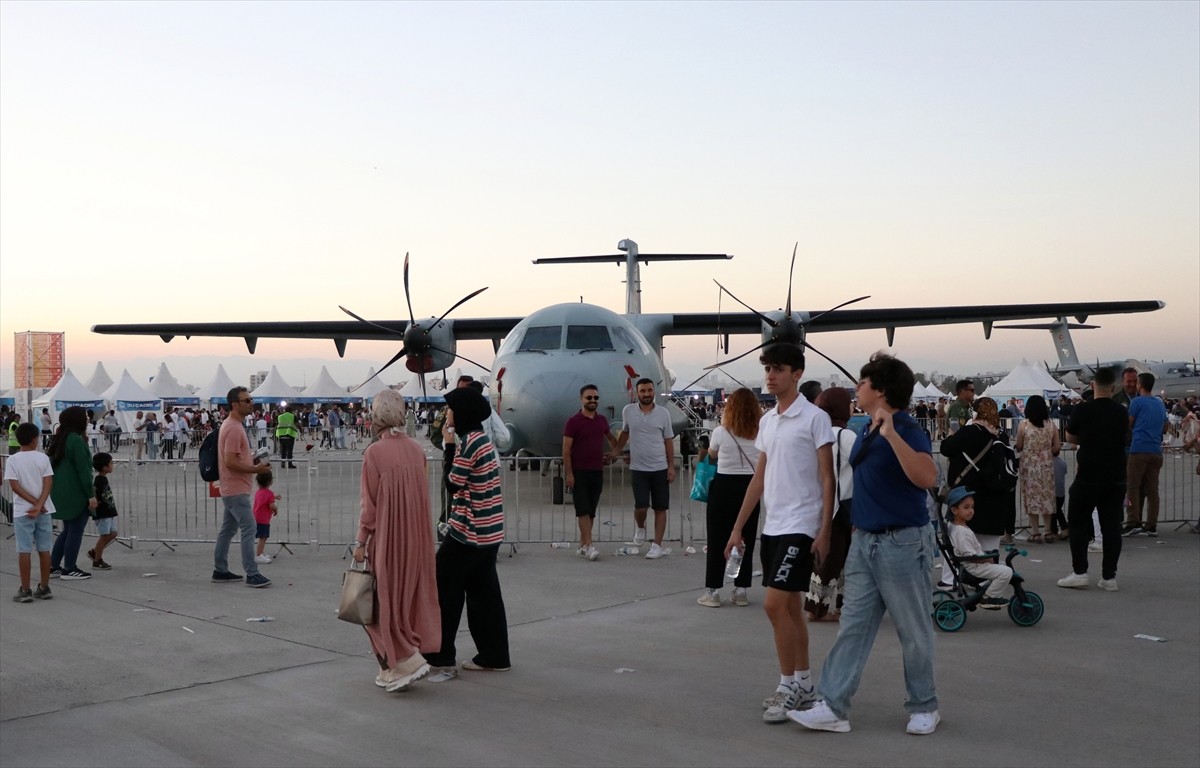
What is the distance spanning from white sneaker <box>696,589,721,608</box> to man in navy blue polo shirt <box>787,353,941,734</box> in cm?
276

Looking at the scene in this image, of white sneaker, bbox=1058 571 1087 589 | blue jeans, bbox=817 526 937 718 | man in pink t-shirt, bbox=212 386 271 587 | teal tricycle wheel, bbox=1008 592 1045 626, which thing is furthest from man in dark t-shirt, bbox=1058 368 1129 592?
man in pink t-shirt, bbox=212 386 271 587

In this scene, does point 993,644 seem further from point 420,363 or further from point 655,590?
point 420,363

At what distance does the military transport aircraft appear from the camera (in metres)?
13.6

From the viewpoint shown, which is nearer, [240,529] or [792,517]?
[792,517]

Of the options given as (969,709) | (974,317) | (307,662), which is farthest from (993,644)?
(974,317)

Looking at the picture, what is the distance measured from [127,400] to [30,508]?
29719mm

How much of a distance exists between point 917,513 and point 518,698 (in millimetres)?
2229

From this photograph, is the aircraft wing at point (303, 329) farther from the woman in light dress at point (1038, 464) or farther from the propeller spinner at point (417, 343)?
the woman in light dress at point (1038, 464)

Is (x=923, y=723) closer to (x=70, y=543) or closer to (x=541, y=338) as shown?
(x=70, y=543)

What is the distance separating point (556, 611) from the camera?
7.18m

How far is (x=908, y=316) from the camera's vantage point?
21.0 metres

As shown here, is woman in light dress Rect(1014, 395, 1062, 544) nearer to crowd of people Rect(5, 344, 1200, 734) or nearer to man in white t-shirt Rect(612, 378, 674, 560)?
crowd of people Rect(5, 344, 1200, 734)

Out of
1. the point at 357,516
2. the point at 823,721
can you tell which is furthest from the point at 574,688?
the point at 357,516

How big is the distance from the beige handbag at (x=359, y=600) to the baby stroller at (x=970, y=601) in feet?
11.9
